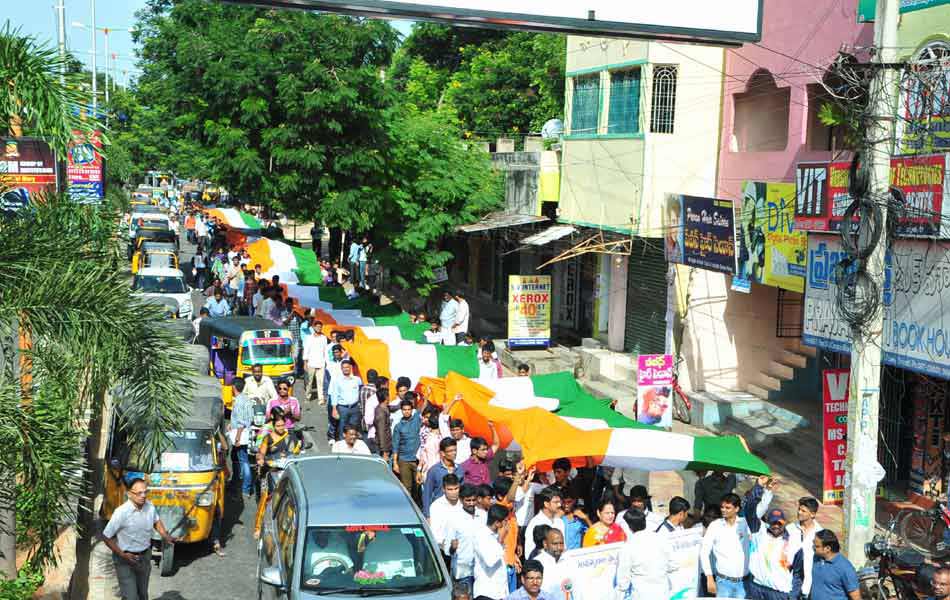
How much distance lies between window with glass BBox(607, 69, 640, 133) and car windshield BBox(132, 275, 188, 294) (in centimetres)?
1201

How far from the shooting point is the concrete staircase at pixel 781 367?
1938 cm

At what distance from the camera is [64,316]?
851 cm

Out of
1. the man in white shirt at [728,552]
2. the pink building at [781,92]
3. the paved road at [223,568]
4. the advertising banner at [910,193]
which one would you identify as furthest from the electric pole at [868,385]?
the paved road at [223,568]

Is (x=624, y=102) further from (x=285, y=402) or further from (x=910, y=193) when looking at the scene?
(x=285, y=402)

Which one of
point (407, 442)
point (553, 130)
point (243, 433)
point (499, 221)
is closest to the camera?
point (407, 442)

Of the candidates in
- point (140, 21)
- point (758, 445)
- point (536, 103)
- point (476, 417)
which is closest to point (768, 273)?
point (758, 445)

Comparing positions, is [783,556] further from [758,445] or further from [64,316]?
[758,445]

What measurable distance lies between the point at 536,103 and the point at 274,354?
28.1m

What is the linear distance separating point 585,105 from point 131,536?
16.2 metres

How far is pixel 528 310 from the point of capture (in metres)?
23.2

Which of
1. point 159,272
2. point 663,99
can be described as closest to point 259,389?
point 663,99

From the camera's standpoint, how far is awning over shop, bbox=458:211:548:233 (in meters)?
25.5

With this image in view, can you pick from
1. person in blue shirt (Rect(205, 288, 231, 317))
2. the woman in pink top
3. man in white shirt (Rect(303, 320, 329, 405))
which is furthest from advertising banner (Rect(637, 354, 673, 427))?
person in blue shirt (Rect(205, 288, 231, 317))

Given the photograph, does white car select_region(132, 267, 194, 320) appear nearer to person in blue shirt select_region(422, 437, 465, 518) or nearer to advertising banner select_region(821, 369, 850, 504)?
person in blue shirt select_region(422, 437, 465, 518)
